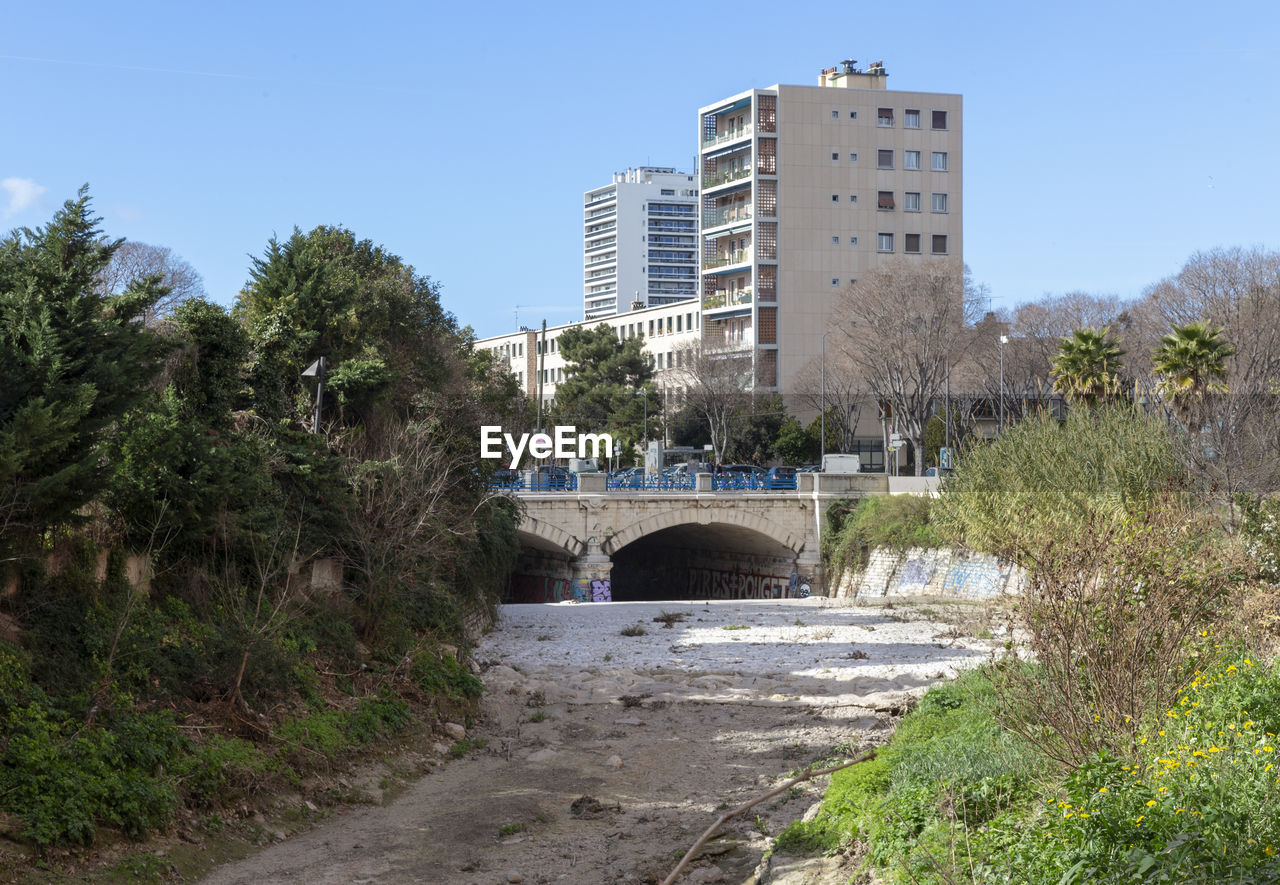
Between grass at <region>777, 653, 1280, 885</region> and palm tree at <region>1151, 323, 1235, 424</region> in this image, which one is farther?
palm tree at <region>1151, 323, 1235, 424</region>

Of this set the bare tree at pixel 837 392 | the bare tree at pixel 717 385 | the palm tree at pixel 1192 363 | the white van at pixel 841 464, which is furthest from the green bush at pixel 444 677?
the bare tree at pixel 717 385

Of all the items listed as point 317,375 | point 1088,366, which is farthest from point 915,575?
point 317,375

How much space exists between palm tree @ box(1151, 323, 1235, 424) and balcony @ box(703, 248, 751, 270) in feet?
147

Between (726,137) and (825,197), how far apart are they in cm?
832

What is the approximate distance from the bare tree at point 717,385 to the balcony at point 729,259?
6.45 m

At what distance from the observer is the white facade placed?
303 feet

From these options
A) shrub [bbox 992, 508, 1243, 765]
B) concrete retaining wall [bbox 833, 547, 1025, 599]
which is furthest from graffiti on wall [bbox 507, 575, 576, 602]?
shrub [bbox 992, 508, 1243, 765]

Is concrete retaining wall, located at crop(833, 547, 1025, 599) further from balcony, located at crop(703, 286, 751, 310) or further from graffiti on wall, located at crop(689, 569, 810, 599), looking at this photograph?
balcony, located at crop(703, 286, 751, 310)

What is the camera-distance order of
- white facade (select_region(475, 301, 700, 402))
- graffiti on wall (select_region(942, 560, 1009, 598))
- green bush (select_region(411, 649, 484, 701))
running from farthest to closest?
1. white facade (select_region(475, 301, 700, 402))
2. graffiti on wall (select_region(942, 560, 1009, 598))
3. green bush (select_region(411, 649, 484, 701))

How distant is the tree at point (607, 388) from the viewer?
262ft

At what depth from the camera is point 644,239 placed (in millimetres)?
182625

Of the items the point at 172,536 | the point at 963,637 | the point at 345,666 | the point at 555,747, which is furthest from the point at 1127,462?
the point at 172,536

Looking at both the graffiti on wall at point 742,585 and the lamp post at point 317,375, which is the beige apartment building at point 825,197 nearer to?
the graffiti on wall at point 742,585

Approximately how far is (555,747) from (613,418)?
6187 cm
